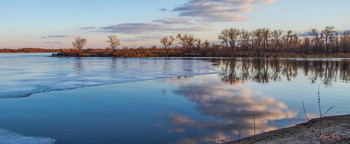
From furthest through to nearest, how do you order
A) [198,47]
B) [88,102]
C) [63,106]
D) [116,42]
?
[198,47] < [116,42] < [88,102] < [63,106]

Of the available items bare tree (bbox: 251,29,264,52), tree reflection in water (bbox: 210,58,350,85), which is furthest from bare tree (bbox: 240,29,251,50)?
tree reflection in water (bbox: 210,58,350,85)

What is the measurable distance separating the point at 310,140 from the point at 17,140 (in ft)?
20.0

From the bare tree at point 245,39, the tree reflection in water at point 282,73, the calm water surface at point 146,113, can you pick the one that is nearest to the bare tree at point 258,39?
the bare tree at point 245,39

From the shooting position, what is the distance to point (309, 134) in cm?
609

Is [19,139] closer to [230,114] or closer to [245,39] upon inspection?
[230,114]

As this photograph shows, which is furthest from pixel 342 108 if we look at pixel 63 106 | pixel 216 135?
pixel 63 106

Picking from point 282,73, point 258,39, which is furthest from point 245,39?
point 282,73

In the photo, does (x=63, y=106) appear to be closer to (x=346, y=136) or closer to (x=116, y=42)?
(x=346, y=136)

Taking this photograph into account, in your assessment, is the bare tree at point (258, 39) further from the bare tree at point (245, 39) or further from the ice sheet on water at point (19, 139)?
the ice sheet on water at point (19, 139)

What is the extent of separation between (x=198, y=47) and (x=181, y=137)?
82072 mm

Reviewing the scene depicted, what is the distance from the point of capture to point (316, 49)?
236ft

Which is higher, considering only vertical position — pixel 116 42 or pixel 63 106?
pixel 116 42

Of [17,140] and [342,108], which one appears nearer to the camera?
[17,140]

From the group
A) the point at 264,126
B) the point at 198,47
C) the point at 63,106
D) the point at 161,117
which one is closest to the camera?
the point at 264,126
